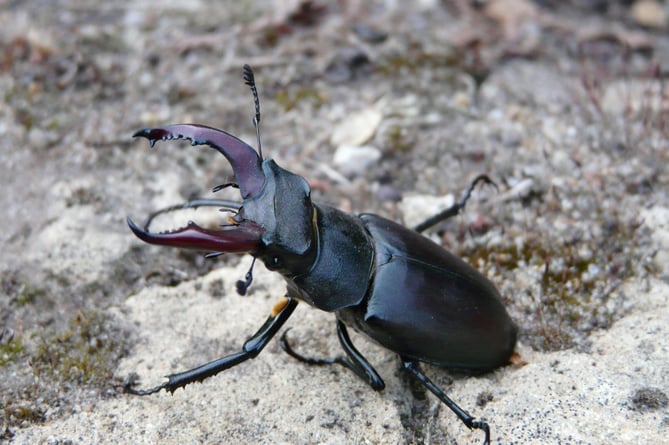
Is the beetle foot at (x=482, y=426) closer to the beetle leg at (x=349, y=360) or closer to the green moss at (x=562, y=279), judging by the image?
the beetle leg at (x=349, y=360)

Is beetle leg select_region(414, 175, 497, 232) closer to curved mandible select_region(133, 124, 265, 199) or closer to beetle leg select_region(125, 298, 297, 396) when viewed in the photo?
beetle leg select_region(125, 298, 297, 396)

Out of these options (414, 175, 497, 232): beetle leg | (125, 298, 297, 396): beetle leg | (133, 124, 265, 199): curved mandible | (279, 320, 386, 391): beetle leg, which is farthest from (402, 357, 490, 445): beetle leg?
(133, 124, 265, 199): curved mandible

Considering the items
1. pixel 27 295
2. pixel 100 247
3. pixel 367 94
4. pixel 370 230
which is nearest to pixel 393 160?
pixel 367 94

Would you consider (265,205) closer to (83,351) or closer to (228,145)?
(228,145)

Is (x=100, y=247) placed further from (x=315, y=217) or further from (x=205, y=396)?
(x=315, y=217)

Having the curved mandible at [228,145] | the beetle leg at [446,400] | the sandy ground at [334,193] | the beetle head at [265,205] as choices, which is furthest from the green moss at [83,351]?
the beetle leg at [446,400]
